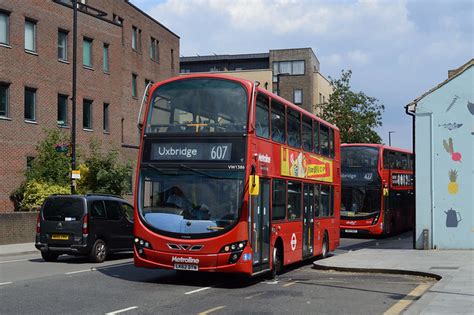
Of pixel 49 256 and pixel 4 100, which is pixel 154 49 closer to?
pixel 4 100

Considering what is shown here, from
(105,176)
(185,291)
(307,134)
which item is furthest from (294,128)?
(105,176)

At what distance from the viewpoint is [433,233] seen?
2195 centimetres

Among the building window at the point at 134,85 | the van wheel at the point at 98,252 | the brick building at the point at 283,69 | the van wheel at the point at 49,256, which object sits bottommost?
the van wheel at the point at 49,256

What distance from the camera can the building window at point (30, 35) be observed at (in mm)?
33125

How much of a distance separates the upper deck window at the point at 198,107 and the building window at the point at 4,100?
1970cm

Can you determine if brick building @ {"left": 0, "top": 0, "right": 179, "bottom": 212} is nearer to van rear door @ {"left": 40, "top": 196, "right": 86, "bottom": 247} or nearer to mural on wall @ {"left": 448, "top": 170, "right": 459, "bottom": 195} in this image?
van rear door @ {"left": 40, "top": 196, "right": 86, "bottom": 247}

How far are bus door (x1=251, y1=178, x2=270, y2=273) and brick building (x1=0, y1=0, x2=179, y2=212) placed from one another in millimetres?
13381

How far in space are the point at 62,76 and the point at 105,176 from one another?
7.33 metres

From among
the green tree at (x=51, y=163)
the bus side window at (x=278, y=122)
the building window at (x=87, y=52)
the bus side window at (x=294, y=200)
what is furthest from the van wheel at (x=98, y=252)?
the building window at (x=87, y=52)

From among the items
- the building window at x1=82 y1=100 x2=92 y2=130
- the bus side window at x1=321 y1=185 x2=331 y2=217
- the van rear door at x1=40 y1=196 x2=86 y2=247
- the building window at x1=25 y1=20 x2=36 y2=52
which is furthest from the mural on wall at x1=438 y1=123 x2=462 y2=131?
the building window at x1=82 y1=100 x2=92 y2=130

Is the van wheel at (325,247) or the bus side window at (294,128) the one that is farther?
the van wheel at (325,247)

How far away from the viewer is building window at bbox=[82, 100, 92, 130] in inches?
1484

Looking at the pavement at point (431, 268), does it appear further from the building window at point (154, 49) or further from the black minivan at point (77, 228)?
the building window at point (154, 49)

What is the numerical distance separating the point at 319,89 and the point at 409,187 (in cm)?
4397
